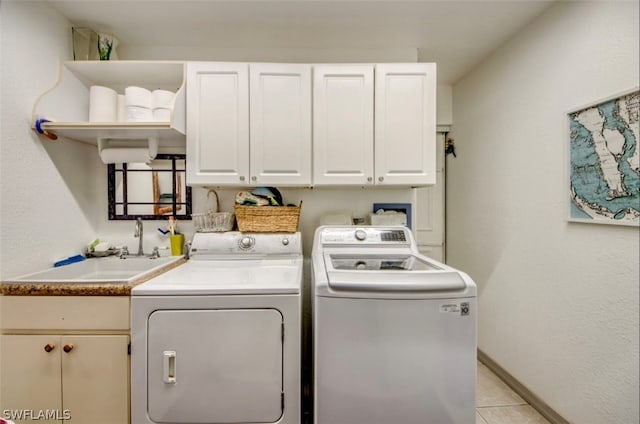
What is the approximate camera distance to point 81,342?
1409 millimetres

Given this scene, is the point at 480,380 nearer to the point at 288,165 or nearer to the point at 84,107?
the point at 288,165

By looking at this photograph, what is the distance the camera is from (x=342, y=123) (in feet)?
6.37

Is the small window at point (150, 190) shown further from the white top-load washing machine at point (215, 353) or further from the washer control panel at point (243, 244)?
the white top-load washing machine at point (215, 353)

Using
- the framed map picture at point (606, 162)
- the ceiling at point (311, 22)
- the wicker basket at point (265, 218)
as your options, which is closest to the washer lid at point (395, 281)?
the wicker basket at point (265, 218)

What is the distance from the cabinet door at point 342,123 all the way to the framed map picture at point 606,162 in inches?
45.8

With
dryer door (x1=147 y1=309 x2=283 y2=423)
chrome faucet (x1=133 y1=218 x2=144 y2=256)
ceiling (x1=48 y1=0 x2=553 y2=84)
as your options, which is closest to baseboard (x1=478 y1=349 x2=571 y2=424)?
dryer door (x1=147 y1=309 x2=283 y2=423)

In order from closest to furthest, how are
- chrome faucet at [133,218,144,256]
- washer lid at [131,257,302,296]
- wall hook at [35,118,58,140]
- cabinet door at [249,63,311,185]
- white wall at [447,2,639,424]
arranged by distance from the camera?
1. washer lid at [131,257,302,296]
2. white wall at [447,2,639,424]
3. wall hook at [35,118,58,140]
4. cabinet door at [249,63,311,185]
5. chrome faucet at [133,218,144,256]

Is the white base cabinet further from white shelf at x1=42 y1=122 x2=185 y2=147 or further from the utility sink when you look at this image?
white shelf at x1=42 y1=122 x2=185 y2=147

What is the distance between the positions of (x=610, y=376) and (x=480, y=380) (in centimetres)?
96

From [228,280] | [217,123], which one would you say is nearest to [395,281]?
[228,280]

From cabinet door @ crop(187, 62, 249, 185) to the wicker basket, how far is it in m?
0.21

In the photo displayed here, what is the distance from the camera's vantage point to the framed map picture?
139 cm

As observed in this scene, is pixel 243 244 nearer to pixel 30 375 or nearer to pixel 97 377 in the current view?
pixel 97 377

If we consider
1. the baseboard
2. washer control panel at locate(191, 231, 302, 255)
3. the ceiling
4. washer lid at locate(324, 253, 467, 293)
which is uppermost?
the ceiling
